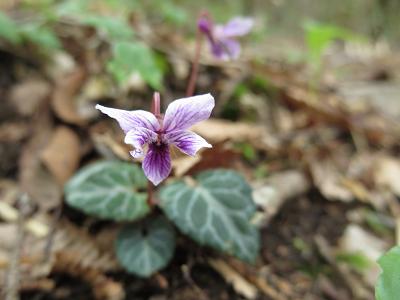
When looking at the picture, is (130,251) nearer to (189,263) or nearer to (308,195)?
(189,263)

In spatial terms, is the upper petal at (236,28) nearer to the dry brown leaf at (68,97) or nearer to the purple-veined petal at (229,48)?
the purple-veined petal at (229,48)

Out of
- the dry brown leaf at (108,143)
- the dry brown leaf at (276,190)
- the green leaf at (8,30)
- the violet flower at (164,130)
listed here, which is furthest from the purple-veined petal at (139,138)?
the green leaf at (8,30)

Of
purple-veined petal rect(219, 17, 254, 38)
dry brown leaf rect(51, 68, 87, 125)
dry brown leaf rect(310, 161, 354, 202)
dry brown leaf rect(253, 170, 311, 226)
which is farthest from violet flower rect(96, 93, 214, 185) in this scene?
dry brown leaf rect(310, 161, 354, 202)

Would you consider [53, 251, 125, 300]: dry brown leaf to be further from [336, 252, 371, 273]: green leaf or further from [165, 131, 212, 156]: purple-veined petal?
[336, 252, 371, 273]: green leaf

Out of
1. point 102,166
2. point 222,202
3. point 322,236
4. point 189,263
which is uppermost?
point 102,166

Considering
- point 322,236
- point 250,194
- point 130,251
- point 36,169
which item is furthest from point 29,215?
point 322,236

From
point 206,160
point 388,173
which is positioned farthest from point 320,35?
point 206,160

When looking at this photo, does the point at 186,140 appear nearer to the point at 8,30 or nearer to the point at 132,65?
the point at 132,65
